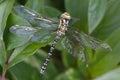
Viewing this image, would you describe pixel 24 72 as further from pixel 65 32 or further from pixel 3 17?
pixel 3 17

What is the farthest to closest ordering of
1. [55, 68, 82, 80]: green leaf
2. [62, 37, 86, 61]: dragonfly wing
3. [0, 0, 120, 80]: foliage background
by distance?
[55, 68, 82, 80]: green leaf < [62, 37, 86, 61]: dragonfly wing < [0, 0, 120, 80]: foliage background

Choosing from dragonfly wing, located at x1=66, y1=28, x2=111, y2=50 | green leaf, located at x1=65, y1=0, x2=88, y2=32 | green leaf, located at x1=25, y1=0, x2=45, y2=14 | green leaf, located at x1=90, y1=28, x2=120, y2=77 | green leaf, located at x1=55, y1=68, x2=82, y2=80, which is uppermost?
green leaf, located at x1=25, y1=0, x2=45, y2=14

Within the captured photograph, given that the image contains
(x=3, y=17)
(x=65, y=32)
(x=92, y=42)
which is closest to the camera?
(x=3, y=17)

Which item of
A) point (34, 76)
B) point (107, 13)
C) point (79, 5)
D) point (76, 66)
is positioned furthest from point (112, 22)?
point (34, 76)

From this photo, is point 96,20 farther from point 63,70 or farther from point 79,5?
point 63,70

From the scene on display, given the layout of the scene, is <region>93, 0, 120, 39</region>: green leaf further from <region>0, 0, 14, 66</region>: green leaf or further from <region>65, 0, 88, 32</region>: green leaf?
<region>0, 0, 14, 66</region>: green leaf

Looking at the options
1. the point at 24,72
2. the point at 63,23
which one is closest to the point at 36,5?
the point at 63,23

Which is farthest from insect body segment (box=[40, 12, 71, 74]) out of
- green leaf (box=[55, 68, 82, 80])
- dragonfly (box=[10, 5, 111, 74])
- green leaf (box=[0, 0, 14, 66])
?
green leaf (box=[0, 0, 14, 66])
